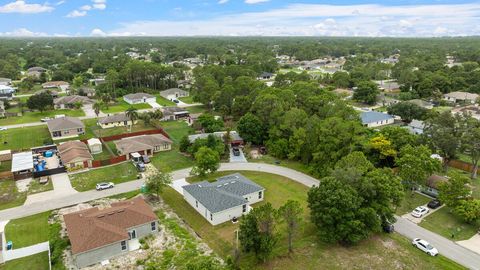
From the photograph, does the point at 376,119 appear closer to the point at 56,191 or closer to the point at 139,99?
the point at 56,191

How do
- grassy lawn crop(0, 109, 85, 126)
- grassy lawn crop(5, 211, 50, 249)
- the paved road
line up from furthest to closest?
grassy lawn crop(0, 109, 85, 126) < grassy lawn crop(5, 211, 50, 249) < the paved road

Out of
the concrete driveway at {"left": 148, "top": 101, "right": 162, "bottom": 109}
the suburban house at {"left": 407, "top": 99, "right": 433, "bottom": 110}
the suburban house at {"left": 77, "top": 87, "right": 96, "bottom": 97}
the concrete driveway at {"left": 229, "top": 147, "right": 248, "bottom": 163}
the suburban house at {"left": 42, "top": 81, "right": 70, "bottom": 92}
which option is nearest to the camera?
the concrete driveway at {"left": 229, "top": 147, "right": 248, "bottom": 163}

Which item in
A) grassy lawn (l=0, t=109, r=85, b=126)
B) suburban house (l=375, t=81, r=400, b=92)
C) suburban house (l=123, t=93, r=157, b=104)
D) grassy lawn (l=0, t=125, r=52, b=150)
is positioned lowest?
grassy lawn (l=0, t=125, r=52, b=150)

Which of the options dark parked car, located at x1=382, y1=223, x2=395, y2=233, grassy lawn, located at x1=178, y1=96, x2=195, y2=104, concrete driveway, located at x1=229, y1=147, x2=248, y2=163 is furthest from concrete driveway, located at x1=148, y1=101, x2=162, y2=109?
dark parked car, located at x1=382, y1=223, x2=395, y2=233

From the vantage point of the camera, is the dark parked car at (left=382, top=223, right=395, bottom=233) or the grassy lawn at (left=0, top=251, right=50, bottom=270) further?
the dark parked car at (left=382, top=223, right=395, bottom=233)

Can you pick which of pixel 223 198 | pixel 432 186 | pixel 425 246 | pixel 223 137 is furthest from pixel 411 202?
pixel 223 137

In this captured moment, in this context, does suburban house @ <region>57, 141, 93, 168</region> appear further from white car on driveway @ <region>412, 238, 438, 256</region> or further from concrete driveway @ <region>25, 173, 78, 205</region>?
white car on driveway @ <region>412, 238, 438, 256</region>

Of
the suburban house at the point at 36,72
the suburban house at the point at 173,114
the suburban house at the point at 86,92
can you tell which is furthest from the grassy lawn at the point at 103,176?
the suburban house at the point at 36,72
